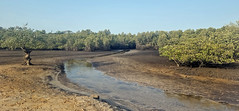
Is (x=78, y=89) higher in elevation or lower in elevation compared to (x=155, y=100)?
higher

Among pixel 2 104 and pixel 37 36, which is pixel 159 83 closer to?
pixel 2 104

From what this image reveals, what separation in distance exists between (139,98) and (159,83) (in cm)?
573

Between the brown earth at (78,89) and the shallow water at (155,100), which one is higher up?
the brown earth at (78,89)

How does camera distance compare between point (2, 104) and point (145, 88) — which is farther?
point (145, 88)

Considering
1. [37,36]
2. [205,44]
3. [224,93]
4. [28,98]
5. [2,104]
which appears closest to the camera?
[2,104]

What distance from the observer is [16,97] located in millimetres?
10805

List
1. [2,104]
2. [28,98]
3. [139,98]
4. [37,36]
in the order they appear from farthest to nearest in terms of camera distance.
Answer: [37,36], [139,98], [28,98], [2,104]

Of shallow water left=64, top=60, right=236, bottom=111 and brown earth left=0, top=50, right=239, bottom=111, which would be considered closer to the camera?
brown earth left=0, top=50, right=239, bottom=111

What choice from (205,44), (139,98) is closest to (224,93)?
(139,98)

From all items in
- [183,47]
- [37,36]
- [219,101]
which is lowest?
[219,101]

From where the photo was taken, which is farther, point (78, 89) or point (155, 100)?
point (78, 89)

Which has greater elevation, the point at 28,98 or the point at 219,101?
the point at 28,98

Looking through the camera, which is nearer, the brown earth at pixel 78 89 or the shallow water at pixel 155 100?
the brown earth at pixel 78 89

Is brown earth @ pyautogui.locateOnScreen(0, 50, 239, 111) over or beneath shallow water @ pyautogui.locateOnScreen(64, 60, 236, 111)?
over
